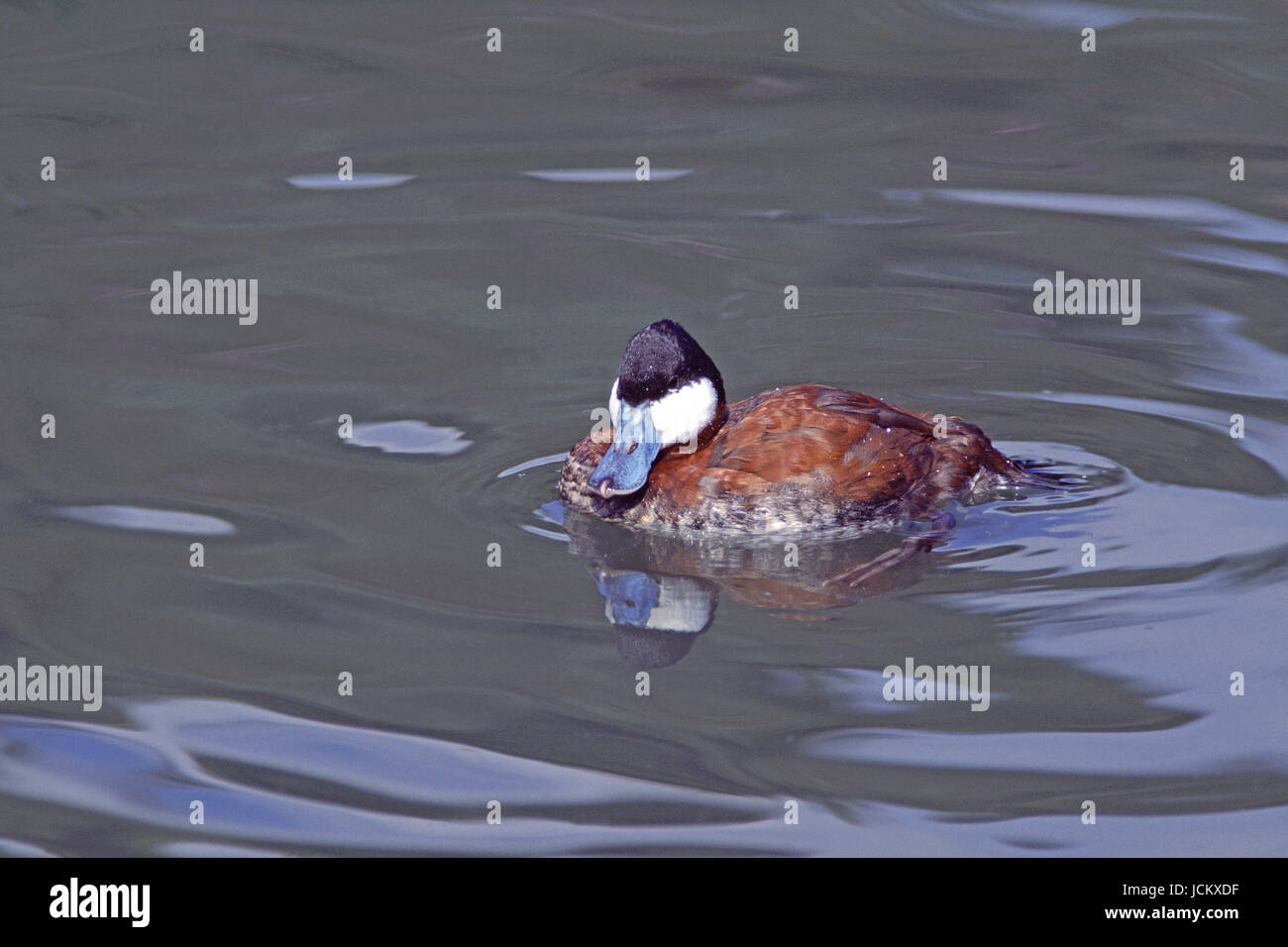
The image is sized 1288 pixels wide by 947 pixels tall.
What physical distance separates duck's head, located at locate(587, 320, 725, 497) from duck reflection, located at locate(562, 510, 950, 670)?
0.81 ft

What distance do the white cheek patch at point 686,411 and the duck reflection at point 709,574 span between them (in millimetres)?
413

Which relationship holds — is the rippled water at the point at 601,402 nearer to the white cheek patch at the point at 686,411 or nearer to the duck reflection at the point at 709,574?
the duck reflection at the point at 709,574

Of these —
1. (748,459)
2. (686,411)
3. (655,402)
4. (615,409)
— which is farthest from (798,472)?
(615,409)

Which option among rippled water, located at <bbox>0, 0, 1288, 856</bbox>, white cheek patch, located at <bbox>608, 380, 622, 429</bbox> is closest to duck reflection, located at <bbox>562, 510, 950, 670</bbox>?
rippled water, located at <bbox>0, 0, 1288, 856</bbox>

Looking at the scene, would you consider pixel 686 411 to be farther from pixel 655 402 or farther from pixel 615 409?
pixel 615 409

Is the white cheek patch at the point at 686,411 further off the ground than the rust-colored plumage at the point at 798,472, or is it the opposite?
the white cheek patch at the point at 686,411

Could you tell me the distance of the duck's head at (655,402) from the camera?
663 cm

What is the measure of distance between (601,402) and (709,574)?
2046 mm

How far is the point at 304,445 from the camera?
757 centimetres

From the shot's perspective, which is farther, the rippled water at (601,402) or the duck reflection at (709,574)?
the duck reflection at (709,574)

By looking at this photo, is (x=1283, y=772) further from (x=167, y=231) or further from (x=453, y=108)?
(x=453, y=108)

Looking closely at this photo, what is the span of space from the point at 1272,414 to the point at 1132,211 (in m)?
3.21

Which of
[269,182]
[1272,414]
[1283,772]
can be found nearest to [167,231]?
[269,182]

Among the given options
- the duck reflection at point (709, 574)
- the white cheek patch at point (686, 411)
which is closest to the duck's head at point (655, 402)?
the white cheek patch at point (686, 411)
